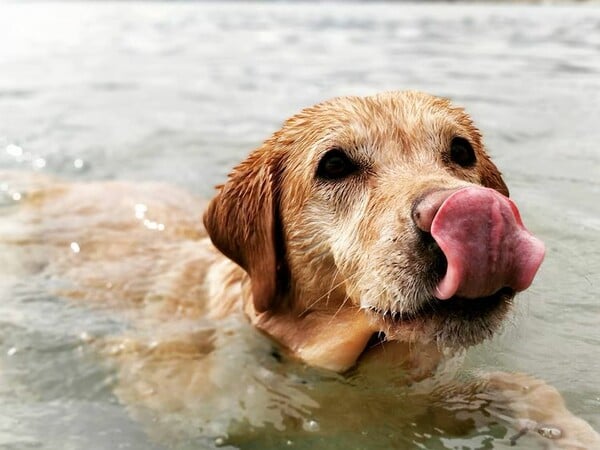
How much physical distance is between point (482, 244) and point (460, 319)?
41 centimetres

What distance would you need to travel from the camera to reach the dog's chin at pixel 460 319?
296 cm

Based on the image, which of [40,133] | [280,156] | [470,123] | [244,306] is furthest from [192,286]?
[40,133]

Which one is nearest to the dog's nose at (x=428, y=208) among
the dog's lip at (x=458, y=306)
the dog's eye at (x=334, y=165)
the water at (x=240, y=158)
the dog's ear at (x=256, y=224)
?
the dog's lip at (x=458, y=306)

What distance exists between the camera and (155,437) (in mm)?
3504

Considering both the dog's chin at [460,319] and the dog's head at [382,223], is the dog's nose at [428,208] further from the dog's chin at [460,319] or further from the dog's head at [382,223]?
the dog's chin at [460,319]

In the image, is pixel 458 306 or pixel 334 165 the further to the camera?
pixel 334 165

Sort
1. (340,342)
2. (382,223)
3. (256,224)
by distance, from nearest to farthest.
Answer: (382,223), (340,342), (256,224)

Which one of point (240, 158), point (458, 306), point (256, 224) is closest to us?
point (458, 306)

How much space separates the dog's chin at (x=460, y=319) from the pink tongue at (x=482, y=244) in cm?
15

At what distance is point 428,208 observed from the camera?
112 inches

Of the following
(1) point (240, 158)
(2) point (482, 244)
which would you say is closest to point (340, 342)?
(2) point (482, 244)

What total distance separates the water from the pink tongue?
0.85 meters

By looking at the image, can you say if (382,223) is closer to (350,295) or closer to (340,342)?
(350,295)

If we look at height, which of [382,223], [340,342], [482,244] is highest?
[482,244]
